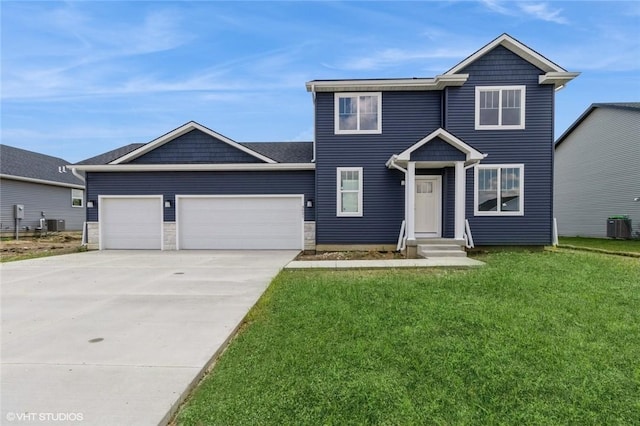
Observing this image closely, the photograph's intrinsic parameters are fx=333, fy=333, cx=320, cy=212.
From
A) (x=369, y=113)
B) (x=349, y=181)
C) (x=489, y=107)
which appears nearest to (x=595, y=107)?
(x=489, y=107)

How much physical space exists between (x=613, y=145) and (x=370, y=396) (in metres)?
21.4

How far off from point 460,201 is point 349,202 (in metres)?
3.69

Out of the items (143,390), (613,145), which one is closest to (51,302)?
(143,390)

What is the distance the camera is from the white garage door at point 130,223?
43.0ft

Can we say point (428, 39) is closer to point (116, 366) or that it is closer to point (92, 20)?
point (92, 20)

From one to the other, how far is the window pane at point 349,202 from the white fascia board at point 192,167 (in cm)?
163

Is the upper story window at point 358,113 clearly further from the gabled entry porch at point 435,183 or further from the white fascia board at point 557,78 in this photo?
the white fascia board at point 557,78

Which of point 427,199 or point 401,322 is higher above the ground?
point 427,199

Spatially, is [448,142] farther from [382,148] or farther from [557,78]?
[557,78]

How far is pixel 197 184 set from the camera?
1293 cm

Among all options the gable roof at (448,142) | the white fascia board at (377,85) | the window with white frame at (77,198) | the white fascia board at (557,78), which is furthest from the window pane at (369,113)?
the window with white frame at (77,198)

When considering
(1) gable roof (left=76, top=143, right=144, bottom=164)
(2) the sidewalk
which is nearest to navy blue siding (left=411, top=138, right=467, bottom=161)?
(2) the sidewalk

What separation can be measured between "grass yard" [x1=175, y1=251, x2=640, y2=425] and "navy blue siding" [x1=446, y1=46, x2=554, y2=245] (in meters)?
5.79

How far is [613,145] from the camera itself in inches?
678
